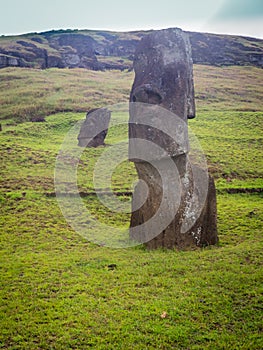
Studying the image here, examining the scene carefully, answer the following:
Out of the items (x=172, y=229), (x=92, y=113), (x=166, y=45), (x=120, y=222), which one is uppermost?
(x=166, y=45)

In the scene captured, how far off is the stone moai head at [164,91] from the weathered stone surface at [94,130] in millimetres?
14520

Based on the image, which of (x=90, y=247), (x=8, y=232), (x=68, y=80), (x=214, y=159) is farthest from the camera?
(x=68, y=80)

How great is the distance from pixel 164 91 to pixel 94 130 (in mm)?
15438

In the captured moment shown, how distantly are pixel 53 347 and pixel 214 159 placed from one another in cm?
1780

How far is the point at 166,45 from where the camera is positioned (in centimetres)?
1048

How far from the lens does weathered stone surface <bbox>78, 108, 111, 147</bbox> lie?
25.2 meters

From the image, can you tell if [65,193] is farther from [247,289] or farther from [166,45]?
[247,289]

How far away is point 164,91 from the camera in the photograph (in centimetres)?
1034

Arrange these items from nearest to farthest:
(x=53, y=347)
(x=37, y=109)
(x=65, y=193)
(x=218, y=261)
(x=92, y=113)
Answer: (x=53, y=347)
(x=218, y=261)
(x=65, y=193)
(x=92, y=113)
(x=37, y=109)

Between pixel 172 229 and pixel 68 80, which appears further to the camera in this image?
pixel 68 80

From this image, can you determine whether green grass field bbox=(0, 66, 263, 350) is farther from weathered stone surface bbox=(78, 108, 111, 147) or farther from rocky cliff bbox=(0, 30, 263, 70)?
rocky cliff bbox=(0, 30, 263, 70)

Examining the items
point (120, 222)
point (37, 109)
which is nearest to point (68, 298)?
point (120, 222)

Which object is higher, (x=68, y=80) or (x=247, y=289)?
(x=68, y=80)

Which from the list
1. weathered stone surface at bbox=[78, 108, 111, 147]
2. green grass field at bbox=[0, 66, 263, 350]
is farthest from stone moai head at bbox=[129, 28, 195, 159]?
weathered stone surface at bbox=[78, 108, 111, 147]
